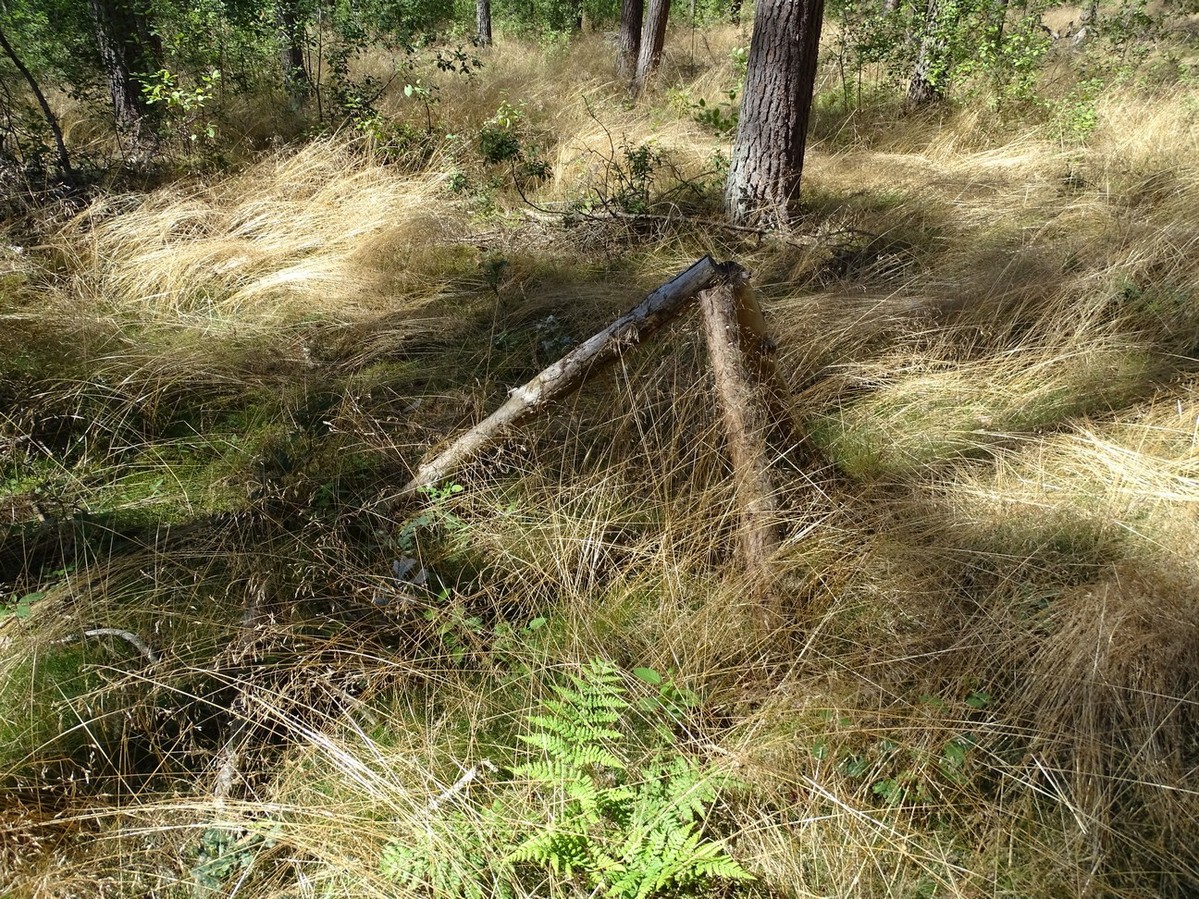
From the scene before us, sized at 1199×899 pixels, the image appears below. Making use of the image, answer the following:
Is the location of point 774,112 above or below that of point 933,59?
below

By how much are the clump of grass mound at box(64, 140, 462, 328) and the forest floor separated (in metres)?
0.04

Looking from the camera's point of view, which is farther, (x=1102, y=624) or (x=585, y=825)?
(x=1102, y=624)

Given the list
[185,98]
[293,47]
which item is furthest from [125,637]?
[293,47]

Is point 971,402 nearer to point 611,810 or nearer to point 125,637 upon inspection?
point 611,810

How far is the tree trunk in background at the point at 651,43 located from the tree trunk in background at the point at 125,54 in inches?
188

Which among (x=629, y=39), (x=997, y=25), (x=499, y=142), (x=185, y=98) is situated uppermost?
(x=629, y=39)

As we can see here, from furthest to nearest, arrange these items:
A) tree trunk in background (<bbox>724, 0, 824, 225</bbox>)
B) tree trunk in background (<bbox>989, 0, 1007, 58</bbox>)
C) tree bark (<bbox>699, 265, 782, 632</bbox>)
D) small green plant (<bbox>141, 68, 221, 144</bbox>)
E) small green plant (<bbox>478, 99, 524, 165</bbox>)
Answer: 1. tree trunk in background (<bbox>989, 0, 1007, 58</bbox>)
2. small green plant (<bbox>478, 99, 524, 165</bbox>)
3. small green plant (<bbox>141, 68, 221, 144</bbox>)
4. tree trunk in background (<bbox>724, 0, 824, 225</bbox>)
5. tree bark (<bbox>699, 265, 782, 632</bbox>)

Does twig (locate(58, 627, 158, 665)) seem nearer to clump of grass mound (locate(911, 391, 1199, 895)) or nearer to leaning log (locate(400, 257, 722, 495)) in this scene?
leaning log (locate(400, 257, 722, 495))

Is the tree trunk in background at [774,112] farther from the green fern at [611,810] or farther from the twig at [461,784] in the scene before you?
the twig at [461,784]

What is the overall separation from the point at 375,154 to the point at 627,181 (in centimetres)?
190

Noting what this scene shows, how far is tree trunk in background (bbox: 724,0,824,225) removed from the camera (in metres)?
4.29

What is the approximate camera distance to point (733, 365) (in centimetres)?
230

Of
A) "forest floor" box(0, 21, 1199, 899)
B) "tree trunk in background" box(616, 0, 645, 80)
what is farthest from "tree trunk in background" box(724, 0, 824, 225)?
"tree trunk in background" box(616, 0, 645, 80)

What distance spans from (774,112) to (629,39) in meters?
5.53
